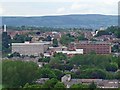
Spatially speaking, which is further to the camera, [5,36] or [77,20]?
[77,20]

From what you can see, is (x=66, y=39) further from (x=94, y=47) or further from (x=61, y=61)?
(x=61, y=61)

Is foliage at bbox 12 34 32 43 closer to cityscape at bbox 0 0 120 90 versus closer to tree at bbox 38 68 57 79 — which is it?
cityscape at bbox 0 0 120 90

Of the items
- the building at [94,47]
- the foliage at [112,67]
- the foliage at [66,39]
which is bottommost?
the foliage at [112,67]

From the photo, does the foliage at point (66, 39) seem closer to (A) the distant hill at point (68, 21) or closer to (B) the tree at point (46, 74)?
(B) the tree at point (46, 74)

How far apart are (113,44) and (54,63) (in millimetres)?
6193

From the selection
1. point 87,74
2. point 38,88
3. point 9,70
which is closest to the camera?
point 38,88

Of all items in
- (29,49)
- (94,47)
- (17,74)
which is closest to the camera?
(17,74)

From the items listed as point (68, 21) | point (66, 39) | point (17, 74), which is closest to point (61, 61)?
point (17, 74)

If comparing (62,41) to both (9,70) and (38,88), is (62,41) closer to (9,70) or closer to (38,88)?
(9,70)

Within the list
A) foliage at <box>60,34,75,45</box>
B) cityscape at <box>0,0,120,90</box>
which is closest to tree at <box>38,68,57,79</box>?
cityscape at <box>0,0,120,90</box>

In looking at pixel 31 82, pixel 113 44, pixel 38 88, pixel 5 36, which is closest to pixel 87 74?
pixel 31 82

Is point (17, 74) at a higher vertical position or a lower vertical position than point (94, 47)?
higher

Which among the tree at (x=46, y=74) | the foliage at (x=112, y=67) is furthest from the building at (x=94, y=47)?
the tree at (x=46, y=74)

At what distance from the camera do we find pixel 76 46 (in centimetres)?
1942
